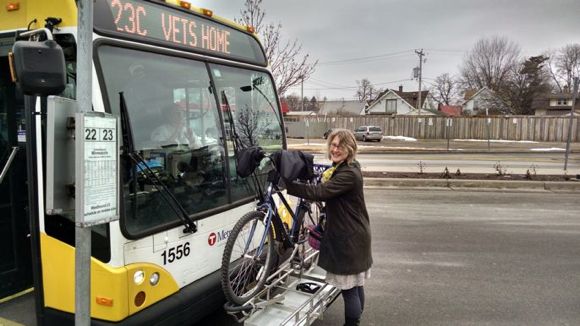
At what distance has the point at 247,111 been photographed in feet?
13.2

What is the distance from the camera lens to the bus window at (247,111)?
362 cm

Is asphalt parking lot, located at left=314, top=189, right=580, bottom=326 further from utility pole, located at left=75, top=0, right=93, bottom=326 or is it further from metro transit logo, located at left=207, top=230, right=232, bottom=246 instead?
utility pole, located at left=75, top=0, right=93, bottom=326

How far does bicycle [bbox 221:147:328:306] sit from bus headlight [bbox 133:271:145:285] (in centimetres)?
54

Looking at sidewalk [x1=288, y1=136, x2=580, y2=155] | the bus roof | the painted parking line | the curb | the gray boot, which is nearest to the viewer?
the bus roof

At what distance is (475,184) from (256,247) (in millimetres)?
9735

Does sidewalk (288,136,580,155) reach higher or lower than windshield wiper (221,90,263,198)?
lower

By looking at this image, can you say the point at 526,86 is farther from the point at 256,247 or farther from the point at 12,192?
the point at 12,192

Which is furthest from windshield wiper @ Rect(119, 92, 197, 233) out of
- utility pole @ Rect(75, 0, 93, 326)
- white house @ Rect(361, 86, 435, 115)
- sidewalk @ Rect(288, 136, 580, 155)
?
white house @ Rect(361, 86, 435, 115)

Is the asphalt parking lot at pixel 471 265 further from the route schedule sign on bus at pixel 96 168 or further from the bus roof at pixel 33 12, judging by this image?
the bus roof at pixel 33 12

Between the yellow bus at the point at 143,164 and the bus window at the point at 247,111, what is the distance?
0.06 feet

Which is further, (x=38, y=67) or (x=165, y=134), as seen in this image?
(x=165, y=134)

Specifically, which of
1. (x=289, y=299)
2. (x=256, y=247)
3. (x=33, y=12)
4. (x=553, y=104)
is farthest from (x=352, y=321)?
(x=553, y=104)

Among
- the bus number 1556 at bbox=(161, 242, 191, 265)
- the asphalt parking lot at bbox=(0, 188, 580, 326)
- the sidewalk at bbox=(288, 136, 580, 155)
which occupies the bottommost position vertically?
the asphalt parking lot at bbox=(0, 188, 580, 326)

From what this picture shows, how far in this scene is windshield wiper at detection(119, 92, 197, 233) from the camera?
270 centimetres
